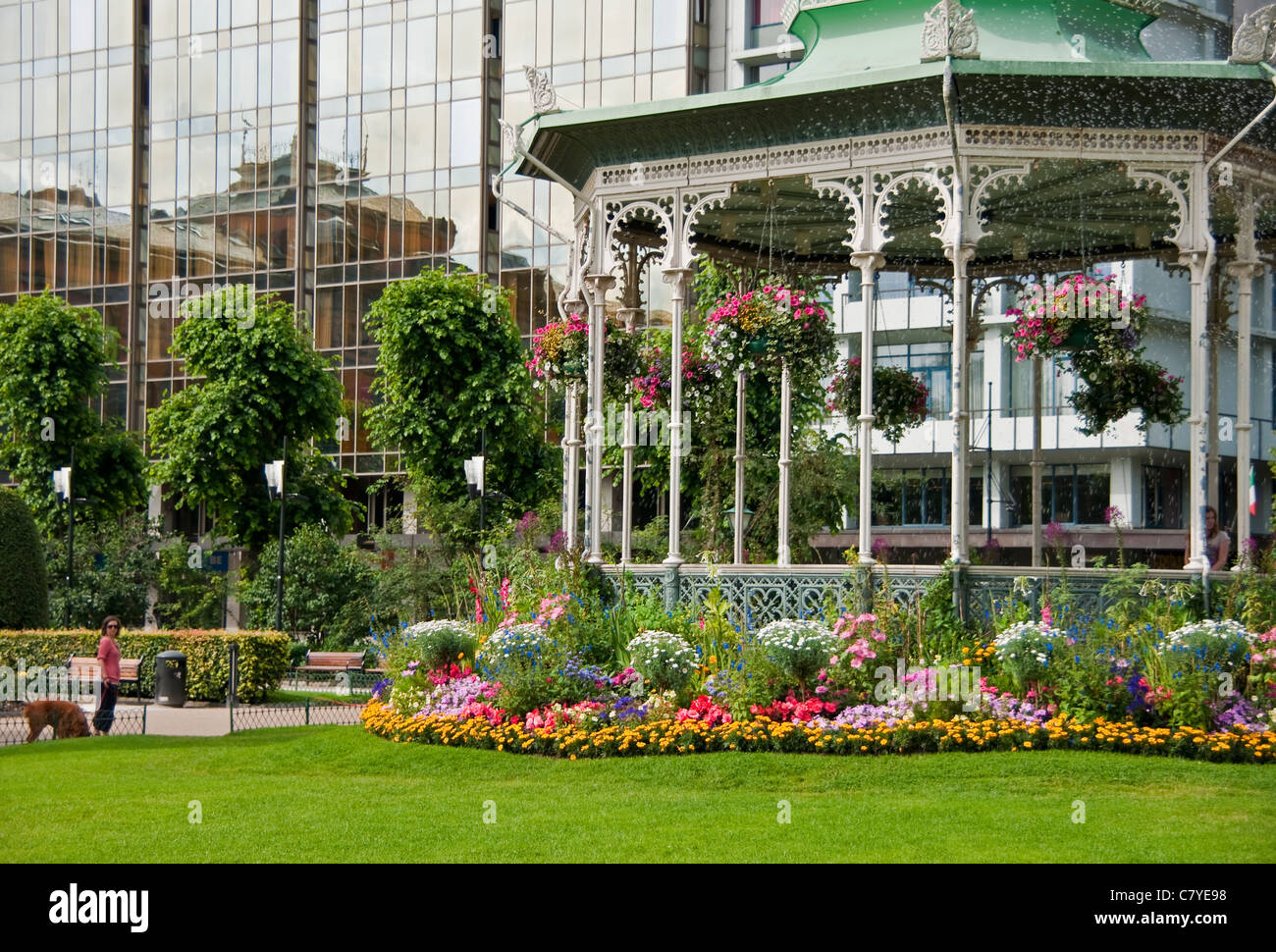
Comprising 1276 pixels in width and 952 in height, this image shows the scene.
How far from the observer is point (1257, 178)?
646 inches

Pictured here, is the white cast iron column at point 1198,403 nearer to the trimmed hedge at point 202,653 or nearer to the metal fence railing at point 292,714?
the metal fence railing at point 292,714

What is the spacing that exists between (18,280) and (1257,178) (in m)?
56.7

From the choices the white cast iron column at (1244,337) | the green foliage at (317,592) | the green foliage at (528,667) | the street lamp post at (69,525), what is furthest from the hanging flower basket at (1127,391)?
the street lamp post at (69,525)

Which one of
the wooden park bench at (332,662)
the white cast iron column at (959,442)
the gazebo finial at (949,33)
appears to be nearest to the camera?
the gazebo finial at (949,33)

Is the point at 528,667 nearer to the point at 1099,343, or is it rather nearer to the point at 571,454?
the point at 571,454

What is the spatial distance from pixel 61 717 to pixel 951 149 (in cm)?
1235

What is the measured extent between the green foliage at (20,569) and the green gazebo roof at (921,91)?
43.9 feet

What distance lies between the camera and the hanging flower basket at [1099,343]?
16.5 metres

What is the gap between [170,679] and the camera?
1056 inches

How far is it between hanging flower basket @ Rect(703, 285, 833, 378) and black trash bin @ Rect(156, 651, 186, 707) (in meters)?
13.4

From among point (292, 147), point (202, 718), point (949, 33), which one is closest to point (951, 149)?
point (949, 33)

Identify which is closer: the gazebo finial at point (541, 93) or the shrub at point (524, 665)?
the shrub at point (524, 665)

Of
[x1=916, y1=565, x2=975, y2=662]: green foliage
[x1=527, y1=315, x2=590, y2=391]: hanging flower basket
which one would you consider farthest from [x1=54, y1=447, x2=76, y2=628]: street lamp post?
[x1=916, y1=565, x2=975, y2=662]: green foliage

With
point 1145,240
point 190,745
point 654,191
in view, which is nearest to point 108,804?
point 190,745
